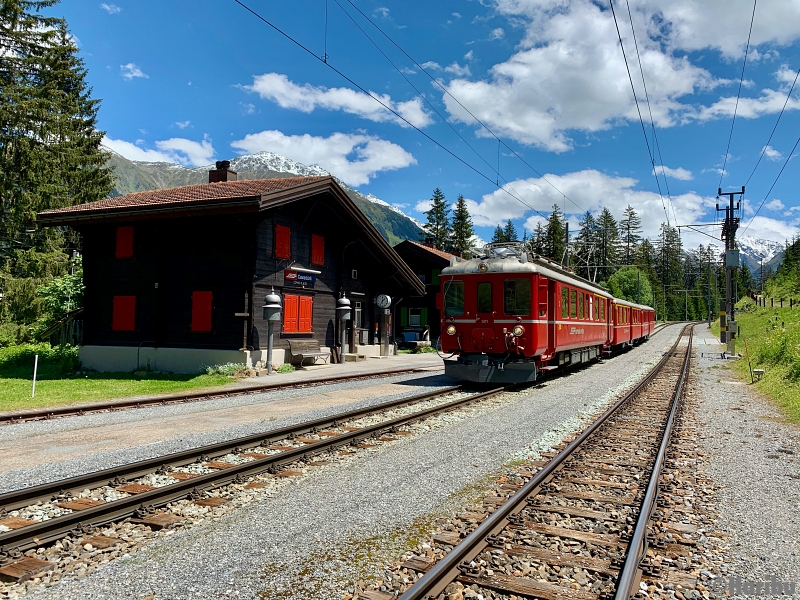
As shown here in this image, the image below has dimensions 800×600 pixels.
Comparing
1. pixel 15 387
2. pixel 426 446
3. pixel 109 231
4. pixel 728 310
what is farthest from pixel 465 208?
pixel 426 446

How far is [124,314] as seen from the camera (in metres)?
20.0

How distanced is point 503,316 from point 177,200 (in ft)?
39.0

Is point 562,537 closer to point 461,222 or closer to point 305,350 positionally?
point 305,350

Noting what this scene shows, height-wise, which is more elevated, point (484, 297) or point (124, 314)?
point (484, 297)

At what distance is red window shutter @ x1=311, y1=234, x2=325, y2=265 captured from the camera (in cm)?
2206

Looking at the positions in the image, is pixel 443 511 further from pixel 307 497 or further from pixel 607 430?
pixel 607 430

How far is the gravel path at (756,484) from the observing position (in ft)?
13.6

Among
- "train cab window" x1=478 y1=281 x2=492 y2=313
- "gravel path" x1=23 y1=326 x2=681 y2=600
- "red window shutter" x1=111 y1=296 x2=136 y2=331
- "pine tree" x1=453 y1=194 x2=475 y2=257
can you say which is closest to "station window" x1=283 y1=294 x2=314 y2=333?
"red window shutter" x1=111 y1=296 x2=136 y2=331

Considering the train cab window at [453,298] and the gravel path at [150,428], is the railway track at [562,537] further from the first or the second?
the train cab window at [453,298]

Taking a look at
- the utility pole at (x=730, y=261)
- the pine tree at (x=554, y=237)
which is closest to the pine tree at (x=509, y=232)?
the pine tree at (x=554, y=237)

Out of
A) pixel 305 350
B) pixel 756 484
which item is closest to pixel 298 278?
pixel 305 350

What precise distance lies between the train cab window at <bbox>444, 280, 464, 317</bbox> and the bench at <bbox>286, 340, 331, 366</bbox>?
Answer: 762cm

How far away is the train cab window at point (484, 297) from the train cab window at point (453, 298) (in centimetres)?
48

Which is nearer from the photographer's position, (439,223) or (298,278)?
(298,278)
